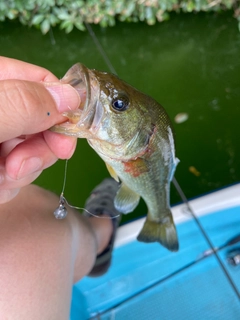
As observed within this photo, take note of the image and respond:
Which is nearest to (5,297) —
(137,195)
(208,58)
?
(137,195)

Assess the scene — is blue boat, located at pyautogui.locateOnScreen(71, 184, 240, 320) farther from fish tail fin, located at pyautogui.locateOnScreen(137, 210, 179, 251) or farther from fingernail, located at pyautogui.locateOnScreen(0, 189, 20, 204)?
fingernail, located at pyautogui.locateOnScreen(0, 189, 20, 204)

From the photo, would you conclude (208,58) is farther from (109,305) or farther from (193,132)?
(109,305)

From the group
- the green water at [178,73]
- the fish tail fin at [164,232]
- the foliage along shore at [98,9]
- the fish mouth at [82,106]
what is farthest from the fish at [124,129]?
the foliage along shore at [98,9]

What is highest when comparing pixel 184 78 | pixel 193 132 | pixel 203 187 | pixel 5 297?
pixel 5 297

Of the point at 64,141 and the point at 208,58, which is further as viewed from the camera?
the point at 208,58

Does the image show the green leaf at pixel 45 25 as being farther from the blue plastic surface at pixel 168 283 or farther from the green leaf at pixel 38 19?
the blue plastic surface at pixel 168 283

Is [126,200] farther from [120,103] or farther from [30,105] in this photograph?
[30,105]
